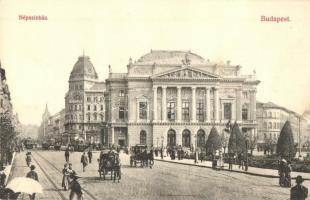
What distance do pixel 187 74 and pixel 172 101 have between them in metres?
4.13

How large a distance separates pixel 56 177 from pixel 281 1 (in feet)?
41.3

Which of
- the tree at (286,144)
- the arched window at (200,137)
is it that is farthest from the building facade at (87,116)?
the tree at (286,144)

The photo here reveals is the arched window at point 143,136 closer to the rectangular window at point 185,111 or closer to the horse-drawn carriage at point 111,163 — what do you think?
the rectangular window at point 185,111

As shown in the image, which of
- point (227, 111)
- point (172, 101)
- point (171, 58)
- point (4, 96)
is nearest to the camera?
point (4, 96)

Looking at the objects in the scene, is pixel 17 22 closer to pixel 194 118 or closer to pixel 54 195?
pixel 54 195

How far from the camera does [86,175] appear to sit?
2688 cm

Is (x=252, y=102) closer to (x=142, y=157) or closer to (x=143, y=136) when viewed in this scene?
(x=143, y=136)

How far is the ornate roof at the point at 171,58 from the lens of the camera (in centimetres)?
6875

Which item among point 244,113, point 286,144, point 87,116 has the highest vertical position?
point 87,116

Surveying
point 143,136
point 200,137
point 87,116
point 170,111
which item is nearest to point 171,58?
point 170,111

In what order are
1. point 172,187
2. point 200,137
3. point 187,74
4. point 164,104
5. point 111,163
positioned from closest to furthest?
point 172,187 → point 111,163 → point 187,74 → point 164,104 → point 200,137

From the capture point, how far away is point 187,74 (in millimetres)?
68125

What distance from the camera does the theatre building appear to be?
68500 mm

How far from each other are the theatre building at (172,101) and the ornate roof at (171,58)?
125 mm
